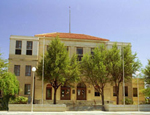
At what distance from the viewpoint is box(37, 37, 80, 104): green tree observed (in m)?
28.5

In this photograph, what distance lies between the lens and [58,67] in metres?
28.3

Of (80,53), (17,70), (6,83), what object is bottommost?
(6,83)

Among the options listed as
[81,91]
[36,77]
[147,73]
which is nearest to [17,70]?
[36,77]

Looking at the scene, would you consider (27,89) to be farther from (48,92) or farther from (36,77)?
(48,92)

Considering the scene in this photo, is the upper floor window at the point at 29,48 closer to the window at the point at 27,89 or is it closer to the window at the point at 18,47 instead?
the window at the point at 18,47

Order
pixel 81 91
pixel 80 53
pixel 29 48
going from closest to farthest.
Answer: pixel 29 48 → pixel 81 91 → pixel 80 53

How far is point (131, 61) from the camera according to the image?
31.0 m

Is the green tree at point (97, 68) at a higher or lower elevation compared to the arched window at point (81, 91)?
higher

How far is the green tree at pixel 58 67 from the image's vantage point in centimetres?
2850

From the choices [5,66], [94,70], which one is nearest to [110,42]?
[94,70]

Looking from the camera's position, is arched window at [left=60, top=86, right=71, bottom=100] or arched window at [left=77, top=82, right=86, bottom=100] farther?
arched window at [left=77, top=82, right=86, bottom=100]

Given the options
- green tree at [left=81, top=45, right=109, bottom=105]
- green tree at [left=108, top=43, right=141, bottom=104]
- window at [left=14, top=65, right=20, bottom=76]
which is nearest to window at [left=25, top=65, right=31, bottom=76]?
window at [left=14, top=65, right=20, bottom=76]

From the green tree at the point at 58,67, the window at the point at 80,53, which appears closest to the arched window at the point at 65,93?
the green tree at the point at 58,67

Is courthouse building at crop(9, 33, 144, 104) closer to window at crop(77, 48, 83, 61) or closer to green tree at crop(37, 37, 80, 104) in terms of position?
window at crop(77, 48, 83, 61)
